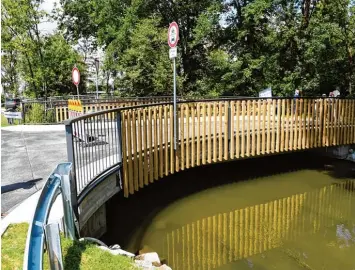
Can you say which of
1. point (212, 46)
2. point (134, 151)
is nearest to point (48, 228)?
point (134, 151)

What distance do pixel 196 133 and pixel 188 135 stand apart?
1.37 feet

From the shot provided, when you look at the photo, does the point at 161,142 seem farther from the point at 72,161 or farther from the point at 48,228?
the point at 48,228

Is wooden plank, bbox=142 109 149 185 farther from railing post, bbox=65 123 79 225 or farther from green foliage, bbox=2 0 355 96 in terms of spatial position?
Answer: green foliage, bbox=2 0 355 96

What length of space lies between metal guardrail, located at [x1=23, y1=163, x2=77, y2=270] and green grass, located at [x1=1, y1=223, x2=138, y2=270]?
0.82ft

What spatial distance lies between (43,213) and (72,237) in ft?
4.16

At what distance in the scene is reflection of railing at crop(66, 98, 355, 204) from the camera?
5.77m

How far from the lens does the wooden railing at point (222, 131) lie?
6.84m

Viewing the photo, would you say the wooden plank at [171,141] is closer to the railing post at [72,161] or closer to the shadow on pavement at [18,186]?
the shadow on pavement at [18,186]

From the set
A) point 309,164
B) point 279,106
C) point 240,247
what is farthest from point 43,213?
point 309,164

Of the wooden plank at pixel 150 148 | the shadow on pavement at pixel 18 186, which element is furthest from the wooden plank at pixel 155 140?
the shadow on pavement at pixel 18 186

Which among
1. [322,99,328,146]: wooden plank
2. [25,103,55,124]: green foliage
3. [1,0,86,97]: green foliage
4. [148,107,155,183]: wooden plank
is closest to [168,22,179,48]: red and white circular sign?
[148,107,155,183]: wooden plank

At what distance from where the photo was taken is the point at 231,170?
11.2 meters

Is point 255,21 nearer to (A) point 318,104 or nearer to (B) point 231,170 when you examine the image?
(A) point 318,104

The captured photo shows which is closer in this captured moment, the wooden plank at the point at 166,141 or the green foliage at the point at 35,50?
the wooden plank at the point at 166,141
